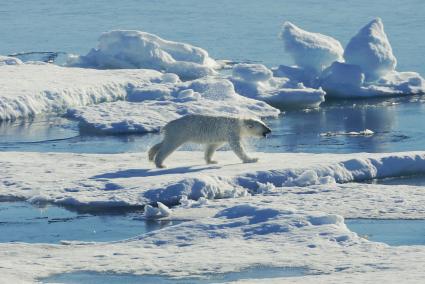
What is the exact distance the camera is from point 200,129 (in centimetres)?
1455

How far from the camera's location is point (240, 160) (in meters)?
14.9

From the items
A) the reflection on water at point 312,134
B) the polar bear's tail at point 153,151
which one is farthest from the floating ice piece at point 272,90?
the polar bear's tail at point 153,151

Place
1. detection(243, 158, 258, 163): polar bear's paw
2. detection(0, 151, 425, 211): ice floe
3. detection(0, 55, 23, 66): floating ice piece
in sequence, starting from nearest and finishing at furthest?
detection(0, 151, 425, 211): ice floe, detection(243, 158, 258, 163): polar bear's paw, detection(0, 55, 23, 66): floating ice piece

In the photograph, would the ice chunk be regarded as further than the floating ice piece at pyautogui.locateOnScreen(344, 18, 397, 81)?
Yes

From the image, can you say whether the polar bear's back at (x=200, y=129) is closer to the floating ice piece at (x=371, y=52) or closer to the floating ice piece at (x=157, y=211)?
the floating ice piece at (x=157, y=211)

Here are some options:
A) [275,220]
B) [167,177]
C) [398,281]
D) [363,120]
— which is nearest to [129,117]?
[363,120]

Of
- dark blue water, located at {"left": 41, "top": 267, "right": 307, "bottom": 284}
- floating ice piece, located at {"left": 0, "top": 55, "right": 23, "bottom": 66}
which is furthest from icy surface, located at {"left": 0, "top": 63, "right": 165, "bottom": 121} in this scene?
dark blue water, located at {"left": 41, "top": 267, "right": 307, "bottom": 284}

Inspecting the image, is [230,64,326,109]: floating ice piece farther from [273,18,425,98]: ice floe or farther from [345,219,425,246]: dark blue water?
[345,219,425,246]: dark blue water

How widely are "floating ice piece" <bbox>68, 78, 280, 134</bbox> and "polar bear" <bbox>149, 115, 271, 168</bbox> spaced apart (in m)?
4.10

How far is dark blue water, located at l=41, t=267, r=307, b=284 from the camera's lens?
1002 centimetres

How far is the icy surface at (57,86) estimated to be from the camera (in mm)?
20480

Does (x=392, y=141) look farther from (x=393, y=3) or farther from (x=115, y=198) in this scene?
(x=393, y=3)

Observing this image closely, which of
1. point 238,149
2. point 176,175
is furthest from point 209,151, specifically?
point 176,175

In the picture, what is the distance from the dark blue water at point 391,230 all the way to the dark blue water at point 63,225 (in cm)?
189
